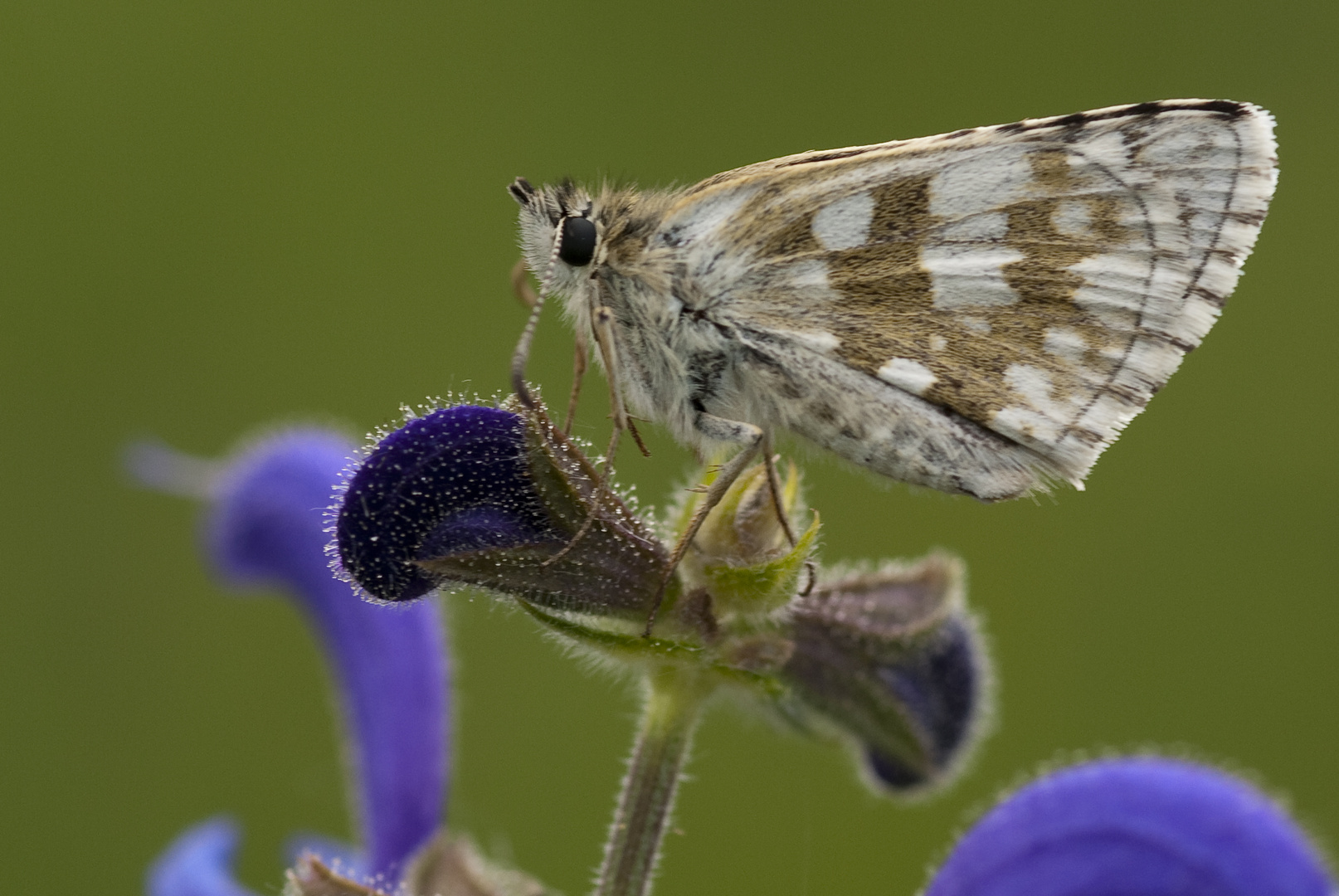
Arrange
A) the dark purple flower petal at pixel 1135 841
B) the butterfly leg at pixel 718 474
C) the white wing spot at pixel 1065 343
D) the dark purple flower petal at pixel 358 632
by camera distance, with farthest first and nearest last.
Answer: the dark purple flower petal at pixel 358 632
the white wing spot at pixel 1065 343
the butterfly leg at pixel 718 474
the dark purple flower petal at pixel 1135 841

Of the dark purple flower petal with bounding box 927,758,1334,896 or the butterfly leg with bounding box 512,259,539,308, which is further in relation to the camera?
the butterfly leg with bounding box 512,259,539,308

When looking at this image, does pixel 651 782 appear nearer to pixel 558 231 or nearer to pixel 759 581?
pixel 759 581

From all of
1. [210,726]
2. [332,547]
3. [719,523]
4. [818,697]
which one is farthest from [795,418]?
[210,726]

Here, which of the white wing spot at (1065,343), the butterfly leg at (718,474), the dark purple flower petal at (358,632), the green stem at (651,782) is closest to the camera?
Result: the butterfly leg at (718,474)

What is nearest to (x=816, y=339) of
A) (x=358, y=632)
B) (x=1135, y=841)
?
(x=1135, y=841)

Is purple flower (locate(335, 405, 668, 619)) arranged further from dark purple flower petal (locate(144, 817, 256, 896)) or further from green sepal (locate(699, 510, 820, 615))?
dark purple flower petal (locate(144, 817, 256, 896))

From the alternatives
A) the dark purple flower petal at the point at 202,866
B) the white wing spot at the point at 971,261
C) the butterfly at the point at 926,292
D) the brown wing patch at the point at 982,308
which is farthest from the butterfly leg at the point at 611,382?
the dark purple flower petal at the point at 202,866

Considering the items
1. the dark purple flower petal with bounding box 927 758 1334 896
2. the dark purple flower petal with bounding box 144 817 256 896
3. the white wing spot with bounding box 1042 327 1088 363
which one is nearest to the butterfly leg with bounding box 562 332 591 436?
the white wing spot with bounding box 1042 327 1088 363

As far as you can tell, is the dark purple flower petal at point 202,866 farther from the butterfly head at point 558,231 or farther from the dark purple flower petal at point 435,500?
the butterfly head at point 558,231
